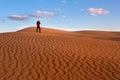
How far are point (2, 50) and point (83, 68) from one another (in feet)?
17.3

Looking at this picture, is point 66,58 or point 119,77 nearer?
point 119,77

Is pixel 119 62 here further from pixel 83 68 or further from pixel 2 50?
pixel 2 50

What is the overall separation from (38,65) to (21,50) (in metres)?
3.05

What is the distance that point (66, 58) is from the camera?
1188cm

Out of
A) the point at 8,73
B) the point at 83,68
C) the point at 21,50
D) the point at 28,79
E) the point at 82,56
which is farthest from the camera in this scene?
the point at 21,50

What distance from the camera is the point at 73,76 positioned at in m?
9.60

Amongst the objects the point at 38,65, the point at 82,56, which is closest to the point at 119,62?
the point at 82,56

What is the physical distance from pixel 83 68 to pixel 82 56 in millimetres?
1988

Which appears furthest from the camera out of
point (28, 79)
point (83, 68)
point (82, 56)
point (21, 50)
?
point (21, 50)

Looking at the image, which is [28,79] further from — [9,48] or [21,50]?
[9,48]

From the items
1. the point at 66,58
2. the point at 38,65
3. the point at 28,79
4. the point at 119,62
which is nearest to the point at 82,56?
the point at 66,58

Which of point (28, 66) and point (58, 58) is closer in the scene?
point (28, 66)

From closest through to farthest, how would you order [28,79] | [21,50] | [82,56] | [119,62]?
1. [28,79]
2. [119,62]
3. [82,56]
4. [21,50]

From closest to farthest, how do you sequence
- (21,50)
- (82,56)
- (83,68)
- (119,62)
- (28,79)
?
(28,79), (83,68), (119,62), (82,56), (21,50)
